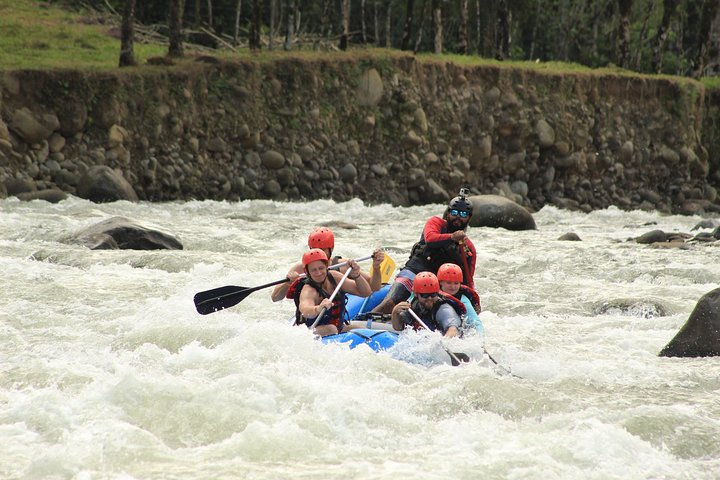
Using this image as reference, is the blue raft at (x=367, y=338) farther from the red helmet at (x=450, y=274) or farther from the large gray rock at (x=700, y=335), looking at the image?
the large gray rock at (x=700, y=335)

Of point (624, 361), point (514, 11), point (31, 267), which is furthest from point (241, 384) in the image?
point (514, 11)

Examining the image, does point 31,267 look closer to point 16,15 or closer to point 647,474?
→ point 647,474

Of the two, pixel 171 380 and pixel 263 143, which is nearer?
pixel 171 380

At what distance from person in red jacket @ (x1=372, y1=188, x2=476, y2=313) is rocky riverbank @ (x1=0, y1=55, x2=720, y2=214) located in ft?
25.6

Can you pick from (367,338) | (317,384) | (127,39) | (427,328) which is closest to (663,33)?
(127,39)

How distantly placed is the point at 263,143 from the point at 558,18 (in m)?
19.8

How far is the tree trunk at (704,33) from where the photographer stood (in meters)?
23.3

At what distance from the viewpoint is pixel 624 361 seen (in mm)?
7035

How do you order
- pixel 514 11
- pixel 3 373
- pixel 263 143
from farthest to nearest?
pixel 514 11 < pixel 263 143 < pixel 3 373

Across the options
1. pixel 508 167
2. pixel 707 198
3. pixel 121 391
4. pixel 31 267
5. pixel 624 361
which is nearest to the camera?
pixel 121 391

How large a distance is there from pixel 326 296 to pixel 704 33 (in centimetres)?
1914

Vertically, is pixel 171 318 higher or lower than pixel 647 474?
lower

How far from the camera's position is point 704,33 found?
23.7 meters

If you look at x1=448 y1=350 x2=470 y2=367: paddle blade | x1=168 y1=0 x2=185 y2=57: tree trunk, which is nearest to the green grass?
x1=168 y1=0 x2=185 y2=57: tree trunk
